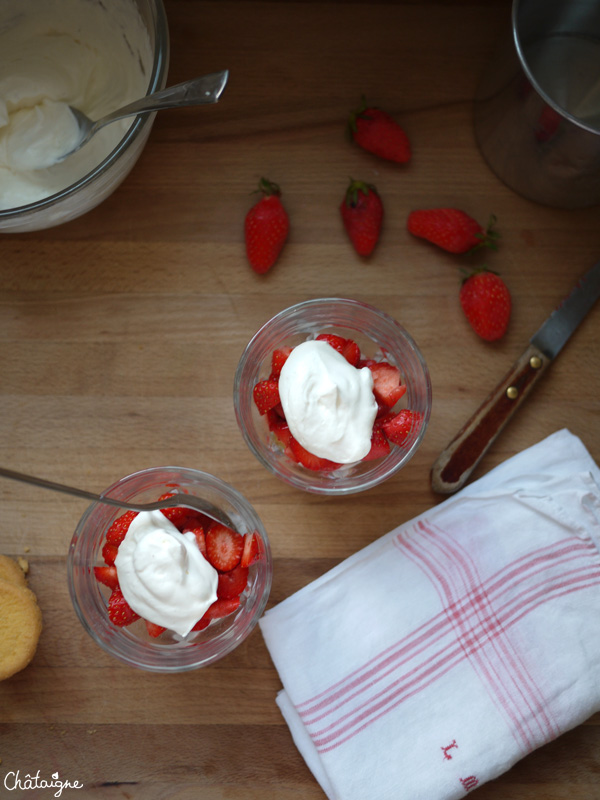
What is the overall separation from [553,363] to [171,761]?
1.08 m

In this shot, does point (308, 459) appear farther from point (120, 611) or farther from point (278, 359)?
point (120, 611)

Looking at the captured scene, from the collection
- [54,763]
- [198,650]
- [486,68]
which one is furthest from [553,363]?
[54,763]

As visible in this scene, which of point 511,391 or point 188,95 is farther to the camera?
point 511,391

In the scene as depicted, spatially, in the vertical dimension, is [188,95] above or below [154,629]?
above

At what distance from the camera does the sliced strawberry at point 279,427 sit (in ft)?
4.05

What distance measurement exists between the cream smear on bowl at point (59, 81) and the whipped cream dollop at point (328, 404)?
57 cm

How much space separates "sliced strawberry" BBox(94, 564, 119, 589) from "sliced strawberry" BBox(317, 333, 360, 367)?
56 centimetres

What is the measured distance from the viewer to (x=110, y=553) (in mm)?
1211

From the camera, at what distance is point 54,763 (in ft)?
4.18

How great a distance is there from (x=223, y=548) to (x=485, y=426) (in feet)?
→ 1.80

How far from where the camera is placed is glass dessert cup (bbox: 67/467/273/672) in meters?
1.20

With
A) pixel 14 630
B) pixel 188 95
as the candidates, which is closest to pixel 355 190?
pixel 188 95

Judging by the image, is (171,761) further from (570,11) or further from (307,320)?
(570,11)

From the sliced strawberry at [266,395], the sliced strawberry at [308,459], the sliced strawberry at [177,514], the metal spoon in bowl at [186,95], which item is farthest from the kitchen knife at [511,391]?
the metal spoon in bowl at [186,95]
